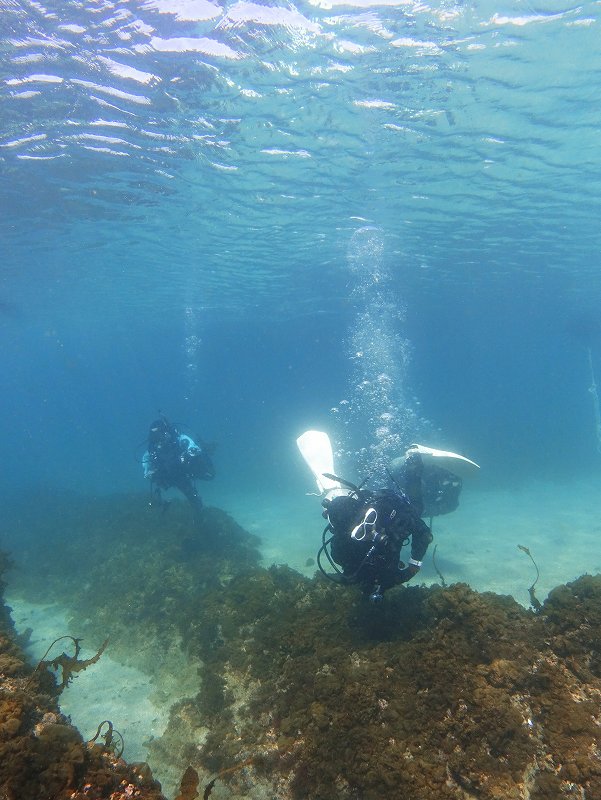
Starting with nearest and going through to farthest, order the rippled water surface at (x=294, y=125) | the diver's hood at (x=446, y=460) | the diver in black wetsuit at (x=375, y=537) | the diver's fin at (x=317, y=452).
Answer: the diver in black wetsuit at (x=375, y=537) → the rippled water surface at (x=294, y=125) → the diver's hood at (x=446, y=460) → the diver's fin at (x=317, y=452)

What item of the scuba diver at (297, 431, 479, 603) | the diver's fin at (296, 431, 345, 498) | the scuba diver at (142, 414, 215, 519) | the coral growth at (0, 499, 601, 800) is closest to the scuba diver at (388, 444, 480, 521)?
the diver's fin at (296, 431, 345, 498)

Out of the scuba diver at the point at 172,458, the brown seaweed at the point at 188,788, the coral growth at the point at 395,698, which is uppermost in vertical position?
the brown seaweed at the point at 188,788

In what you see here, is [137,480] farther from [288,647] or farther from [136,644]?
[288,647]

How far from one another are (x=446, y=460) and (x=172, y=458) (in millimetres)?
7655

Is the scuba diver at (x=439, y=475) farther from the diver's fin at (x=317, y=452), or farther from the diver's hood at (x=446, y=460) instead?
the diver's fin at (x=317, y=452)

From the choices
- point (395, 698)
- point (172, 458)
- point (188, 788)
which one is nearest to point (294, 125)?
point (172, 458)

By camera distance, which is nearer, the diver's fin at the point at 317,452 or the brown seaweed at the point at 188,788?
the brown seaweed at the point at 188,788

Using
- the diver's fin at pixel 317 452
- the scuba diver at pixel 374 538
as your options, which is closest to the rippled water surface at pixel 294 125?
the diver's fin at pixel 317 452

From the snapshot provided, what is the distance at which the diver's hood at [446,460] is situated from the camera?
403 inches

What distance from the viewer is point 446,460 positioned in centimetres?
1044

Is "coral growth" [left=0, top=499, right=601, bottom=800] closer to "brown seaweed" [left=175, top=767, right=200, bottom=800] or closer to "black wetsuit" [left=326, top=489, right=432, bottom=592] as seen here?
"brown seaweed" [left=175, top=767, right=200, bottom=800]

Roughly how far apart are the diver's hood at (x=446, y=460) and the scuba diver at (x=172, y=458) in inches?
247

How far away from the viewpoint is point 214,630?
7.31 metres

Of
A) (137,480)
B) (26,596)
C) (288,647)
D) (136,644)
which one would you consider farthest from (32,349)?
(288,647)
